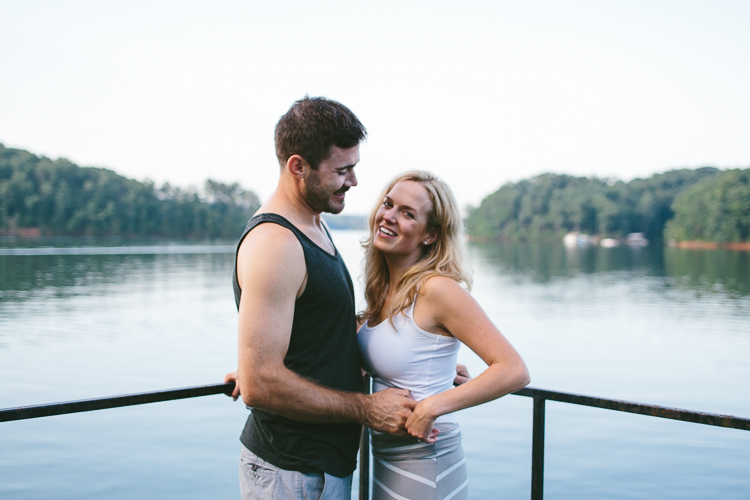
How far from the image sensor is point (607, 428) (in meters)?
12.9

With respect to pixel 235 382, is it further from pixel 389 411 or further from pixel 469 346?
pixel 469 346

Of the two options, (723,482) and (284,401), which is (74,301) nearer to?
(723,482)

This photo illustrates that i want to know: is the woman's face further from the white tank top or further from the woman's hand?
the woman's hand

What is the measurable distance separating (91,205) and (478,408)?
114 meters

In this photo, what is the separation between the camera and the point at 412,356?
2.37 metres

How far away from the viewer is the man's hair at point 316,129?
2.12 m

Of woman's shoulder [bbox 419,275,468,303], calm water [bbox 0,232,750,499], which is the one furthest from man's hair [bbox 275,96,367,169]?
calm water [bbox 0,232,750,499]

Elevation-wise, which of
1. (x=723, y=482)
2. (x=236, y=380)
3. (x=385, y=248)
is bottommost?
(x=723, y=482)

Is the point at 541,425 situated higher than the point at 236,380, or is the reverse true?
the point at 236,380

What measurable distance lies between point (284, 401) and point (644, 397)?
14733 millimetres

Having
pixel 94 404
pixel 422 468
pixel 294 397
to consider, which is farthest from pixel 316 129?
pixel 422 468

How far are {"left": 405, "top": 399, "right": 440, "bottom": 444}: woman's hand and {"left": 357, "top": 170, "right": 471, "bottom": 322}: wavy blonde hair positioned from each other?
40 cm


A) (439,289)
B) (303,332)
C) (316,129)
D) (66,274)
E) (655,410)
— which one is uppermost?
(316,129)

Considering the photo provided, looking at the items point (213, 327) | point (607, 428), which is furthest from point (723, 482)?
point (213, 327)
